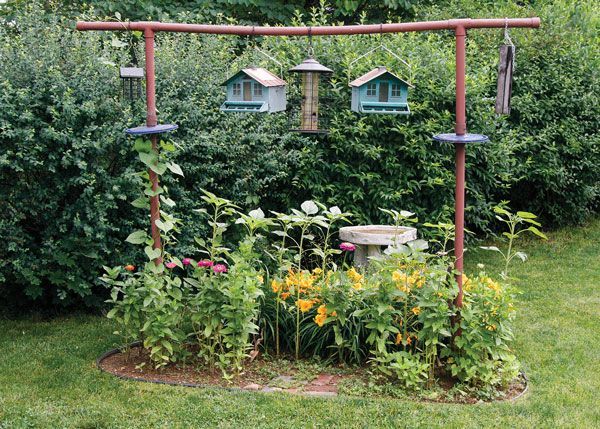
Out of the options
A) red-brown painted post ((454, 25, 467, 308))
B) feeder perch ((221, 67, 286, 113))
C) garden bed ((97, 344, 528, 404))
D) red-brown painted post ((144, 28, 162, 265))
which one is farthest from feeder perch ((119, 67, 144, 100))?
red-brown painted post ((454, 25, 467, 308))

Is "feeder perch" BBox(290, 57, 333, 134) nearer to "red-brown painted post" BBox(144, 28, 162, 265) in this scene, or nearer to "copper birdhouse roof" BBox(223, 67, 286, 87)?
"copper birdhouse roof" BBox(223, 67, 286, 87)

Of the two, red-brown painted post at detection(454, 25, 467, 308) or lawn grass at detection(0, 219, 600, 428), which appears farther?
red-brown painted post at detection(454, 25, 467, 308)

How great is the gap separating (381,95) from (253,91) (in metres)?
0.84

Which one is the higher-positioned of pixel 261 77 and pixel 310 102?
pixel 261 77

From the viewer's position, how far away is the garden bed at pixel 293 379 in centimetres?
474

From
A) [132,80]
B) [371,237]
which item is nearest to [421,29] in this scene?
[132,80]

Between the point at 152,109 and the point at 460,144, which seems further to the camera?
the point at 152,109

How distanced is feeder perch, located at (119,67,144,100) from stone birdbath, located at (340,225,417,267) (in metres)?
2.25

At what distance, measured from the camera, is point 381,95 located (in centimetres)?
519

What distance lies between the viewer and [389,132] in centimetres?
744

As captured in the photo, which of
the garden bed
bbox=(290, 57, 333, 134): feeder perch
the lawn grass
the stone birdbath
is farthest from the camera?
the stone birdbath

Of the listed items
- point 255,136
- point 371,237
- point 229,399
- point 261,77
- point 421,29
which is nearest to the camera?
point 229,399

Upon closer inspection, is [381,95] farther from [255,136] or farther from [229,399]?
[229,399]

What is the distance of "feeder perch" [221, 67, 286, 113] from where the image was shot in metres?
5.11
